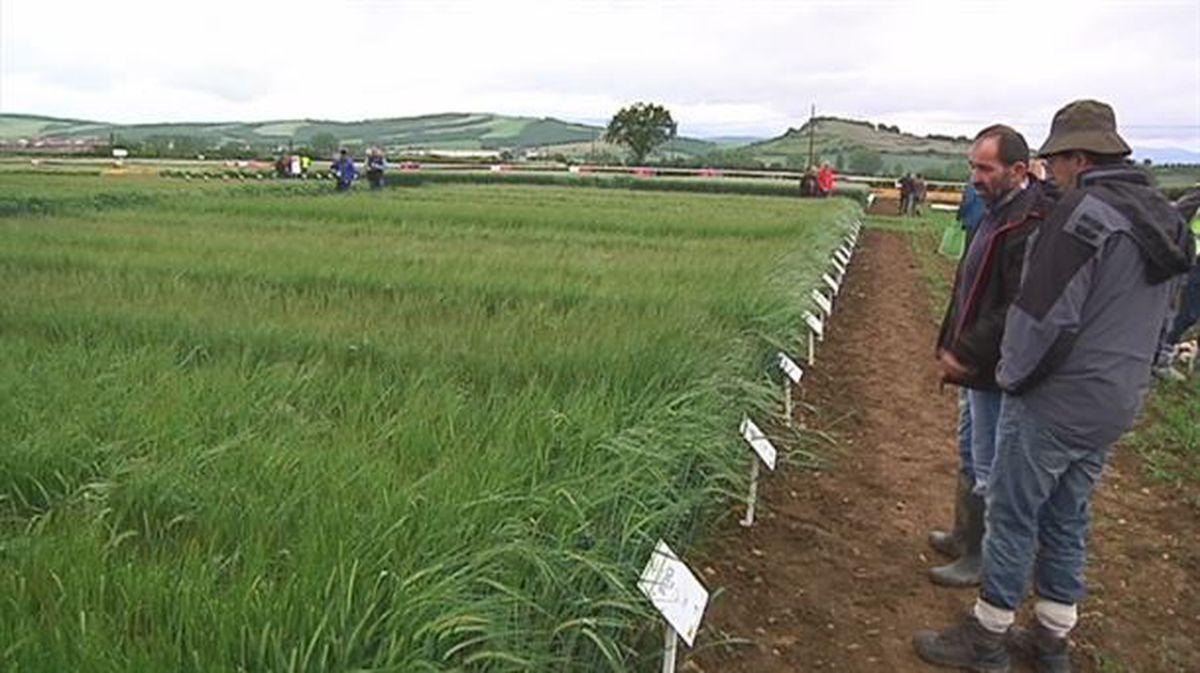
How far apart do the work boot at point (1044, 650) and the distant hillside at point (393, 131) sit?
278ft

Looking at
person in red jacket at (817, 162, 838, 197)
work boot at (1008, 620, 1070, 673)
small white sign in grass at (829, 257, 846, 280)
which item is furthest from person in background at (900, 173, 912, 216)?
work boot at (1008, 620, 1070, 673)

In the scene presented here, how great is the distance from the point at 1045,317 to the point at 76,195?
1523 centimetres

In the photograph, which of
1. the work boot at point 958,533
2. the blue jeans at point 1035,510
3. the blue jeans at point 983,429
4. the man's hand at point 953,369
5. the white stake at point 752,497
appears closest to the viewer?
the blue jeans at point 1035,510

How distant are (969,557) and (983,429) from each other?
548 mm

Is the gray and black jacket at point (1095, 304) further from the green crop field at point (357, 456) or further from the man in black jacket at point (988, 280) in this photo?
the green crop field at point (357, 456)

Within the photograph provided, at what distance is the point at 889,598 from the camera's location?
361cm

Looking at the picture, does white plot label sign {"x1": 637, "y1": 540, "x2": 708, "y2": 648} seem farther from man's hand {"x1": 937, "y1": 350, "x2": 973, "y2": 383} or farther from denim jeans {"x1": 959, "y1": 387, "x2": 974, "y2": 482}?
denim jeans {"x1": 959, "y1": 387, "x2": 974, "y2": 482}

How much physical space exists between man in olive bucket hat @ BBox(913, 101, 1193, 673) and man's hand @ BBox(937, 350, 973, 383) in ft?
1.37

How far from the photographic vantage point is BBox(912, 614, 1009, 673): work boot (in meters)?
3.12

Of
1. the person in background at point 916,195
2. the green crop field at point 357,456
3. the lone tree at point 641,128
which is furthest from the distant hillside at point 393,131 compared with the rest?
the green crop field at point 357,456

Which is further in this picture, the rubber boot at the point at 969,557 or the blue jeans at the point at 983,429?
the rubber boot at the point at 969,557

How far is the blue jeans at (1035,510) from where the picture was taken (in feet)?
9.62

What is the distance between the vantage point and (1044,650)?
3.13 meters

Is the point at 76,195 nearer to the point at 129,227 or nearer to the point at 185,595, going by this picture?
the point at 129,227
